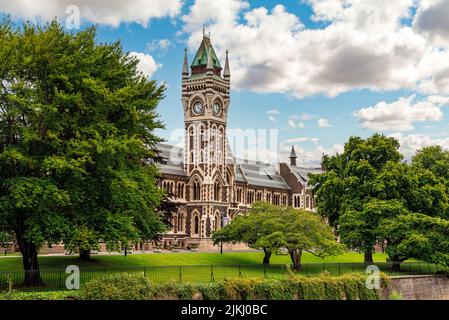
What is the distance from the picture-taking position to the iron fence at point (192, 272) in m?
32.9

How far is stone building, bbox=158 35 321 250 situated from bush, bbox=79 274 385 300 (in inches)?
1817

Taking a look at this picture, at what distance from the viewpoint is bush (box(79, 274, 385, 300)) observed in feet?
85.3

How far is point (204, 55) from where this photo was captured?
3526 inches

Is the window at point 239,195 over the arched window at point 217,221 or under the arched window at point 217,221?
over

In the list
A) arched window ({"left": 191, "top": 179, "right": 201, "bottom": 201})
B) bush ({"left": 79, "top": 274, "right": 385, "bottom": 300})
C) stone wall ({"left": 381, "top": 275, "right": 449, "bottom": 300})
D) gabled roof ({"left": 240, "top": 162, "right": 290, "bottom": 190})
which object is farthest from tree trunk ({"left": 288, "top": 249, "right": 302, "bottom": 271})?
gabled roof ({"left": 240, "top": 162, "right": 290, "bottom": 190})

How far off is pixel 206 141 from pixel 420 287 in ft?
150

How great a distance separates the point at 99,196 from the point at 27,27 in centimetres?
1080

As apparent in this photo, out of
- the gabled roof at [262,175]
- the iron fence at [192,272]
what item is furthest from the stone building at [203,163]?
the iron fence at [192,272]

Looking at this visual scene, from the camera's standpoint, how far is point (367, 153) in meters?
54.6

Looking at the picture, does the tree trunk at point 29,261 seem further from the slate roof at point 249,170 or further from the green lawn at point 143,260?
the slate roof at point 249,170

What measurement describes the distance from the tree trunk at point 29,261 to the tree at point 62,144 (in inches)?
2.2

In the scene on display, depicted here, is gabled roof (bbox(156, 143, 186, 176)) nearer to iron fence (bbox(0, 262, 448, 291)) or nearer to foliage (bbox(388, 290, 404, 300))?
iron fence (bbox(0, 262, 448, 291))
